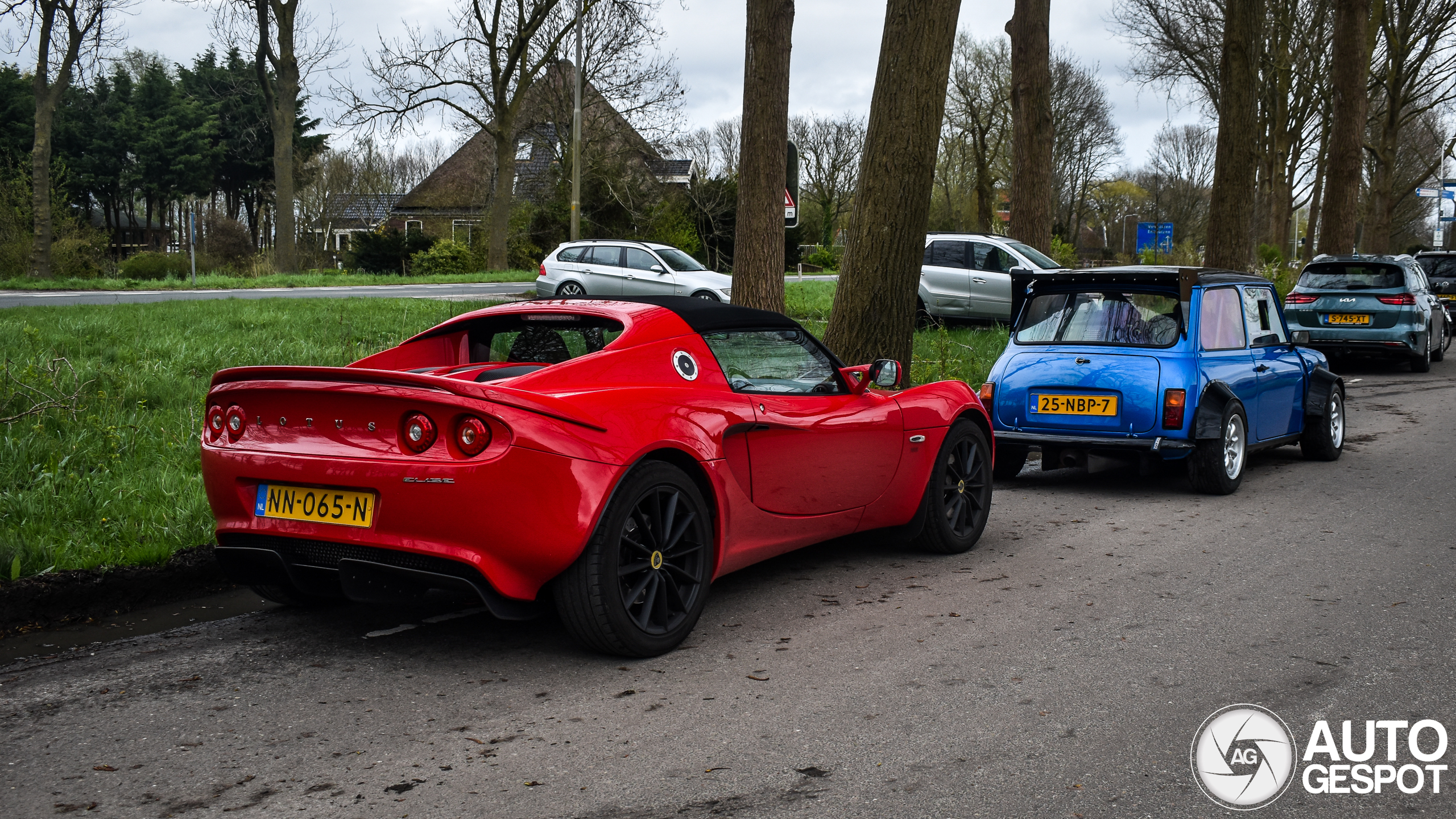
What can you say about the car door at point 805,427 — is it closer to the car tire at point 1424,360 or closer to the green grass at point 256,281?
the car tire at point 1424,360

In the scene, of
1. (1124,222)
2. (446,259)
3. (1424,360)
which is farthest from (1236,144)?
(1124,222)

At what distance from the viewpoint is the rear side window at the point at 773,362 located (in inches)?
203

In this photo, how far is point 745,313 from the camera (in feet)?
17.8

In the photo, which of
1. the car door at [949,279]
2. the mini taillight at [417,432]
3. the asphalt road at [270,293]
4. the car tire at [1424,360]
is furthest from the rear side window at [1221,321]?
the asphalt road at [270,293]

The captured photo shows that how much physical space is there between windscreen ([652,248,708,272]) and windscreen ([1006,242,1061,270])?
734cm

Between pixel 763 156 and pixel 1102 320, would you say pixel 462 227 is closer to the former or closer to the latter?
pixel 763 156

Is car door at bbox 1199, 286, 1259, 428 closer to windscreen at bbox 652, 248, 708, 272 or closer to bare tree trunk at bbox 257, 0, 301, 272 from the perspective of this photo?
windscreen at bbox 652, 248, 708, 272

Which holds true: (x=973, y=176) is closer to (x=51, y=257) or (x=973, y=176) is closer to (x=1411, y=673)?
(x=51, y=257)

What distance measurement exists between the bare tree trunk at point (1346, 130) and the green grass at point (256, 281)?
21339 mm

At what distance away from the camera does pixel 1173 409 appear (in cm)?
778

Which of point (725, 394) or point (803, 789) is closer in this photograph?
point (803, 789)

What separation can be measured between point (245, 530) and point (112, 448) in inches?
150

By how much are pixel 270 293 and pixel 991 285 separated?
16.2 meters

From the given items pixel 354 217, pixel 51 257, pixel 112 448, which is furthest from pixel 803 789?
pixel 354 217
